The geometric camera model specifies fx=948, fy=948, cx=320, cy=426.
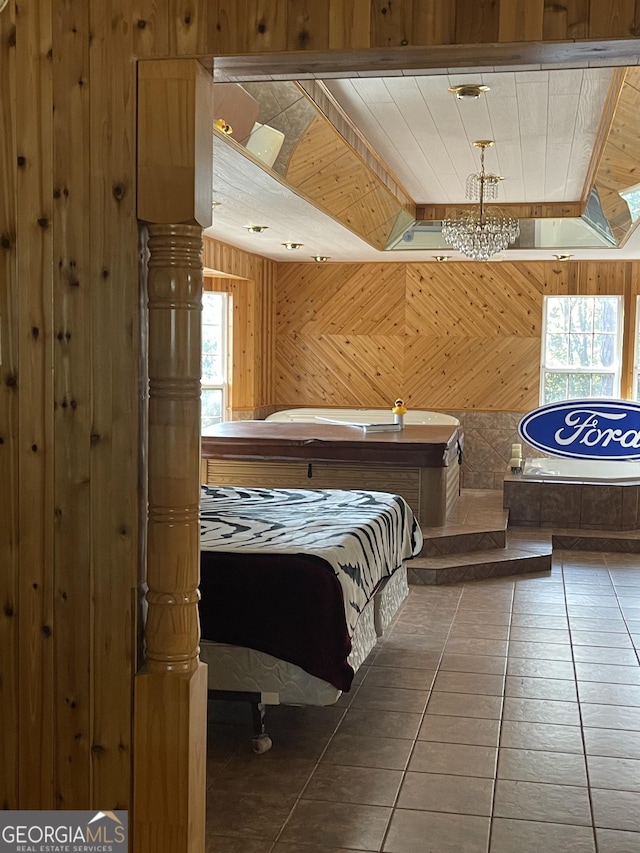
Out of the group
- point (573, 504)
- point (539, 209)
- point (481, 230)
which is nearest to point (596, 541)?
point (573, 504)

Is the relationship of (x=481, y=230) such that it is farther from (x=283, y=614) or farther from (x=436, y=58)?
(x=436, y=58)

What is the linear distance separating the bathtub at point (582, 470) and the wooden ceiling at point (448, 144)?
6.89ft

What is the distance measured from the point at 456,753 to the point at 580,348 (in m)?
7.56

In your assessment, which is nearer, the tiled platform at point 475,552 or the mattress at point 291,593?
the mattress at point 291,593

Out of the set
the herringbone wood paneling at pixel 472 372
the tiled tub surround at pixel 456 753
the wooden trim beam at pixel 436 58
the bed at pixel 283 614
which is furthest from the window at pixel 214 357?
the wooden trim beam at pixel 436 58

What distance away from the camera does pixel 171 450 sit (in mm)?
2590

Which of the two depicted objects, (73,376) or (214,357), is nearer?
(73,376)

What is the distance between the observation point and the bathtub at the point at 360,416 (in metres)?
10.5

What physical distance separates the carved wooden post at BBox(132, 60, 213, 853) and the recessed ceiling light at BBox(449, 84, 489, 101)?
115 inches

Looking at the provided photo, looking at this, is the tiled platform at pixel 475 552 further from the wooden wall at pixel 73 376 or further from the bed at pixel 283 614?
the wooden wall at pixel 73 376

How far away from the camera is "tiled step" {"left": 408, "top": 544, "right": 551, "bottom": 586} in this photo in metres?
6.54

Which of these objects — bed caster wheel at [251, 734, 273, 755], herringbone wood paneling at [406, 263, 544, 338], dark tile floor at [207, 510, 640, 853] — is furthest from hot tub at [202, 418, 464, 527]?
herringbone wood paneling at [406, 263, 544, 338]

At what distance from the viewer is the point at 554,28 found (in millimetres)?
2305

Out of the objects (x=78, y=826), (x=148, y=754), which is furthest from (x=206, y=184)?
(x=78, y=826)
